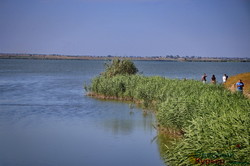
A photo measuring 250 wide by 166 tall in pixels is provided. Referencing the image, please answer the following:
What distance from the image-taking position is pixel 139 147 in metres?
21.9

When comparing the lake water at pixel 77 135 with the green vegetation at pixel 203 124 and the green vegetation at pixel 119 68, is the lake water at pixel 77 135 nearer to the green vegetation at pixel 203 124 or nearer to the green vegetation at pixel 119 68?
the green vegetation at pixel 203 124

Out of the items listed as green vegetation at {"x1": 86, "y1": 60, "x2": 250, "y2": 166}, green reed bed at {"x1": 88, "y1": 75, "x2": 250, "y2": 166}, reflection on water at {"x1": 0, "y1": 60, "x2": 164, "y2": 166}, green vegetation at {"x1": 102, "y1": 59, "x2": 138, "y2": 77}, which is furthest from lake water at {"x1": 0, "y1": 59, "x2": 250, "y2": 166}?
green vegetation at {"x1": 102, "y1": 59, "x2": 138, "y2": 77}

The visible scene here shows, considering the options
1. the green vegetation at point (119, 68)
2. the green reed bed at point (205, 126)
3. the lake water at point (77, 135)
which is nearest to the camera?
the green reed bed at point (205, 126)

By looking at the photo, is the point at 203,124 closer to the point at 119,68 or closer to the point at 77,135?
the point at 77,135

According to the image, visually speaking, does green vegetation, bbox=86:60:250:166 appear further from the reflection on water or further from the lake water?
the reflection on water

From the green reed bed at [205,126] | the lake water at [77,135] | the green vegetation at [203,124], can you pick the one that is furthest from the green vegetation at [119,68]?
the green reed bed at [205,126]

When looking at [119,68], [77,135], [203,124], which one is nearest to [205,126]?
[203,124]

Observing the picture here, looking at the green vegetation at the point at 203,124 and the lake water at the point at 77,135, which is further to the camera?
the lake water at the point at 77,135

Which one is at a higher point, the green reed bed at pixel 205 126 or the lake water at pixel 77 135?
the green reed bed at pixel 205 126

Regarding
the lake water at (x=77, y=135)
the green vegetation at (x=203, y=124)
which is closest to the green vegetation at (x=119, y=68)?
the lake water at (x=77, y=135)

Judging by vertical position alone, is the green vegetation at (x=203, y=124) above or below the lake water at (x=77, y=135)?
above

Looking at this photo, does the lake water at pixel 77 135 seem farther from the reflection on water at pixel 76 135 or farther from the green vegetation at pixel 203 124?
the green vegetation at pixel 203 124

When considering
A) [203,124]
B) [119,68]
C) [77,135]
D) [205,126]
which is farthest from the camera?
[119,68]

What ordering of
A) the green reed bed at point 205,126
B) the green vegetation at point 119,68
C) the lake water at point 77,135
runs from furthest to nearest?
the green vegetation at point 119,68
the lake water at point 77,135
the green reed bed at point 205,126
